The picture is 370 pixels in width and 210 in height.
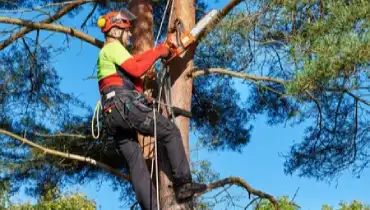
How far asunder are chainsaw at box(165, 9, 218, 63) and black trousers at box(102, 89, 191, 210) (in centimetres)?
56

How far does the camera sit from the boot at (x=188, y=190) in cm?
459

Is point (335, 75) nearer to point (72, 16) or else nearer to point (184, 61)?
point (184, 61)

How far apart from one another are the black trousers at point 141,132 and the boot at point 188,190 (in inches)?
1.3

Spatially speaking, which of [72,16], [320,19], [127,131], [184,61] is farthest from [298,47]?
[72,16]

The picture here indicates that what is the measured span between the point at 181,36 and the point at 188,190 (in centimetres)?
106

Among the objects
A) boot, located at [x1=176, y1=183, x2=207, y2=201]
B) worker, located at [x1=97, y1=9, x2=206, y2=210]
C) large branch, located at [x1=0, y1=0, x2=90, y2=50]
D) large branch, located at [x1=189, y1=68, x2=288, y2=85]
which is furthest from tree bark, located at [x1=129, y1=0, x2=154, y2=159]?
boot, located at [x1=176, y1=183, x2=207, y2=201]

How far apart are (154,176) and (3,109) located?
273cm

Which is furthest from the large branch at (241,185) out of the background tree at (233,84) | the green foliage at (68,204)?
the green foliage at (68,204)

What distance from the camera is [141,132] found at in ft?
14.6

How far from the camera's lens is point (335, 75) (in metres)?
4.68

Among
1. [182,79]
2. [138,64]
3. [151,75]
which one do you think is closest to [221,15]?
[182,79]

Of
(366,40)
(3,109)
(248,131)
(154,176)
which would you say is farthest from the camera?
(248,131)

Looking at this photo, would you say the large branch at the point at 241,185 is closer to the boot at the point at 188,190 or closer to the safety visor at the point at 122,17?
the boot at the point at 188,190

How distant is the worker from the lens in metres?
4.41
